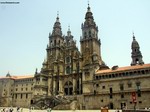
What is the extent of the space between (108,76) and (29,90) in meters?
36.9

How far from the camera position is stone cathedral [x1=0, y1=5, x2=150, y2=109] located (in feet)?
182

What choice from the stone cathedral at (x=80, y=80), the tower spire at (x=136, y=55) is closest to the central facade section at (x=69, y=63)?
the stone cathedral at (x=80, y=80)

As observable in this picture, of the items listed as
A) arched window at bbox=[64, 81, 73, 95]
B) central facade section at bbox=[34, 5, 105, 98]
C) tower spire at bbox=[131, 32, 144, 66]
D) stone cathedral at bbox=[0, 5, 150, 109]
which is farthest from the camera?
tower spire at bbox=[131, 32, 144, 66]

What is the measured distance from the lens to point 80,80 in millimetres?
67938

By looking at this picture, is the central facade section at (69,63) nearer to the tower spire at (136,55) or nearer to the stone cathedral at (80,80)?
the stone cathedral at (80,80)

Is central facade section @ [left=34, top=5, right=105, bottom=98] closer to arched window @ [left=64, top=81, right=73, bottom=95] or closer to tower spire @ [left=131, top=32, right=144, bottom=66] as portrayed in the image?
arched window @ [left=64, top=81, right=73, bottom=95]

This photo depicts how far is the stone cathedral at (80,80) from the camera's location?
55406 millimetres

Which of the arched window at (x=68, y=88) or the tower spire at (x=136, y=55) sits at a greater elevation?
the tower spire at (x=136, y=55)

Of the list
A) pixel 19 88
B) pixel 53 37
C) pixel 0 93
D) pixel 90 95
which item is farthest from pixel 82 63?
pixel 0 93

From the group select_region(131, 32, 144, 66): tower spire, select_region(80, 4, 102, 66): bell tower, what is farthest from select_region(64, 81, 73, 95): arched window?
select_region(131, 32, 144, 66): tower spire

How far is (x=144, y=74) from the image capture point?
175 ft

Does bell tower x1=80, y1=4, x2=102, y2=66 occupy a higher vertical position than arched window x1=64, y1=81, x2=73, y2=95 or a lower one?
higher

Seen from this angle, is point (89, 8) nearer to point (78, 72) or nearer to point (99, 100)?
point (78, 72)

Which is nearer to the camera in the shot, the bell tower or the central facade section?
the central facade section
